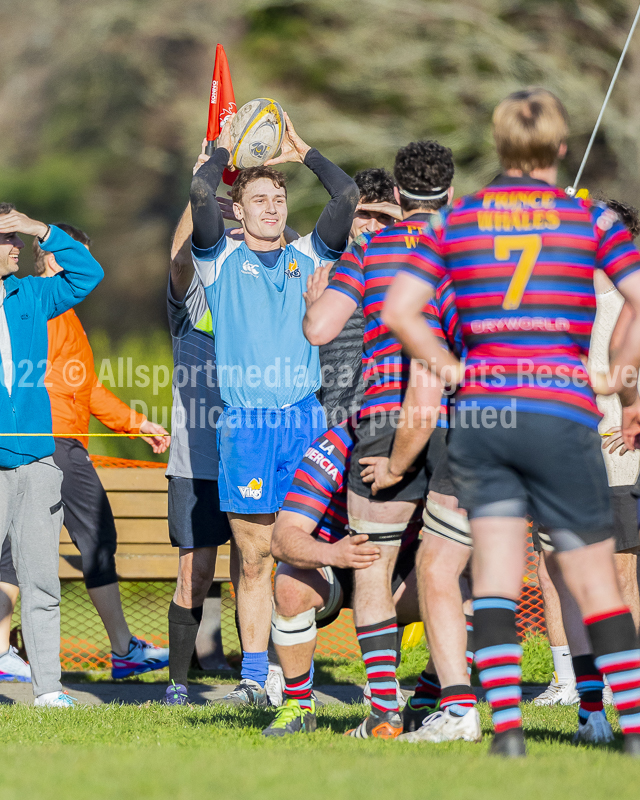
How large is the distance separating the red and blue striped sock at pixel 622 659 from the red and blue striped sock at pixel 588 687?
70 cm

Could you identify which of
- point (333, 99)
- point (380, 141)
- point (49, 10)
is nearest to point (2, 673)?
point (380, 141)

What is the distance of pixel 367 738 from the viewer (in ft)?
13.1

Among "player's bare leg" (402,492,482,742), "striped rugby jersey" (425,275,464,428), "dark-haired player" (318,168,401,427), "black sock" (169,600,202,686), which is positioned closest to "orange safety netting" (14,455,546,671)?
"black sock" (169,600,202,686)

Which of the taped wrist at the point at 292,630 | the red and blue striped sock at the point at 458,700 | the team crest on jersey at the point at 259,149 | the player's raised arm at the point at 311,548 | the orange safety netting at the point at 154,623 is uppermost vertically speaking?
the team crest on jersey at the point at 259,149

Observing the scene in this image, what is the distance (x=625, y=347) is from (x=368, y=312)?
1.22 meters

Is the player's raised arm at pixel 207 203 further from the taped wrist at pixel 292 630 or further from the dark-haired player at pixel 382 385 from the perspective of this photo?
the taped wrist at pixel 292 630

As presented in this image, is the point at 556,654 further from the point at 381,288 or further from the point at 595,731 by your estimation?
the point at 381,288

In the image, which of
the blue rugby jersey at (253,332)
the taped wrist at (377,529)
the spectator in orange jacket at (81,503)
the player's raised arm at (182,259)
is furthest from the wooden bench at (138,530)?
the taped wrist at (377,529)

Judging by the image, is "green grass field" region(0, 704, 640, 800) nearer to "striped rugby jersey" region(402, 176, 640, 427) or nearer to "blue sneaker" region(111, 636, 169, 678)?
"striped rugby jersey" region(402, 176, 640, 427)

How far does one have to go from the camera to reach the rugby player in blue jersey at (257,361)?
208 inches

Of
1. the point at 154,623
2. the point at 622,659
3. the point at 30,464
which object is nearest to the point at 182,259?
the point at 30,464

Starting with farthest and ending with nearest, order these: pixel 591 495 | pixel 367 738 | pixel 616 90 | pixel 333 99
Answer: pixel 333 99, pixel 616 90, pixel 367 738, pixel 591 495

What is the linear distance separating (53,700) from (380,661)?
82.2 inches

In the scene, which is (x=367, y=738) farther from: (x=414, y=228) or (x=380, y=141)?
(x=380, y=141)
